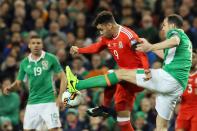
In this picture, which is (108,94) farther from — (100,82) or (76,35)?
(76,35)

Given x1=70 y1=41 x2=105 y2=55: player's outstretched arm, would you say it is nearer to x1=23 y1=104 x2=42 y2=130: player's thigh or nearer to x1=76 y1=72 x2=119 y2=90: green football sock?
x1=76 y1=72 x2=119 y2=90: green football sock

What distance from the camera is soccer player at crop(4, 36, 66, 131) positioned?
1484cm

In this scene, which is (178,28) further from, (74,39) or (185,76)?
(74,39)

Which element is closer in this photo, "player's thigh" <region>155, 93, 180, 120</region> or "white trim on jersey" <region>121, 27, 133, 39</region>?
"player's thigh" <region>155, 93, 180, 120</region>

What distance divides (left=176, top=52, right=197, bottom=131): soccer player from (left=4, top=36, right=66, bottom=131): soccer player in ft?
7.50

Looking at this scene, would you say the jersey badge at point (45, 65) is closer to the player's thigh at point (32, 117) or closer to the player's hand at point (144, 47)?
the player's thigh at point (32, 117)

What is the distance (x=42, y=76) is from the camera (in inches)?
585

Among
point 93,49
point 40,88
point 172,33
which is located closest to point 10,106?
point 40,88

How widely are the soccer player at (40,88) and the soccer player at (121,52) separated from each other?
121cm

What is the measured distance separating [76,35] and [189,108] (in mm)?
6416

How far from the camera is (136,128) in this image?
16.7 metres

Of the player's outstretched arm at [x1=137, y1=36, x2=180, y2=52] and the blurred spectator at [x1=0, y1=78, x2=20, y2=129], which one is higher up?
the player's outstretched arm at [x1=137, y1=36, x2=180, y2=52]

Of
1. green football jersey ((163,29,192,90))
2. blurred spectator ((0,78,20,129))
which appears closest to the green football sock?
green football jersey ((163,29,192,90))

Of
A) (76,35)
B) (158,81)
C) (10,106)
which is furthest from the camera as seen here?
(76,35)
